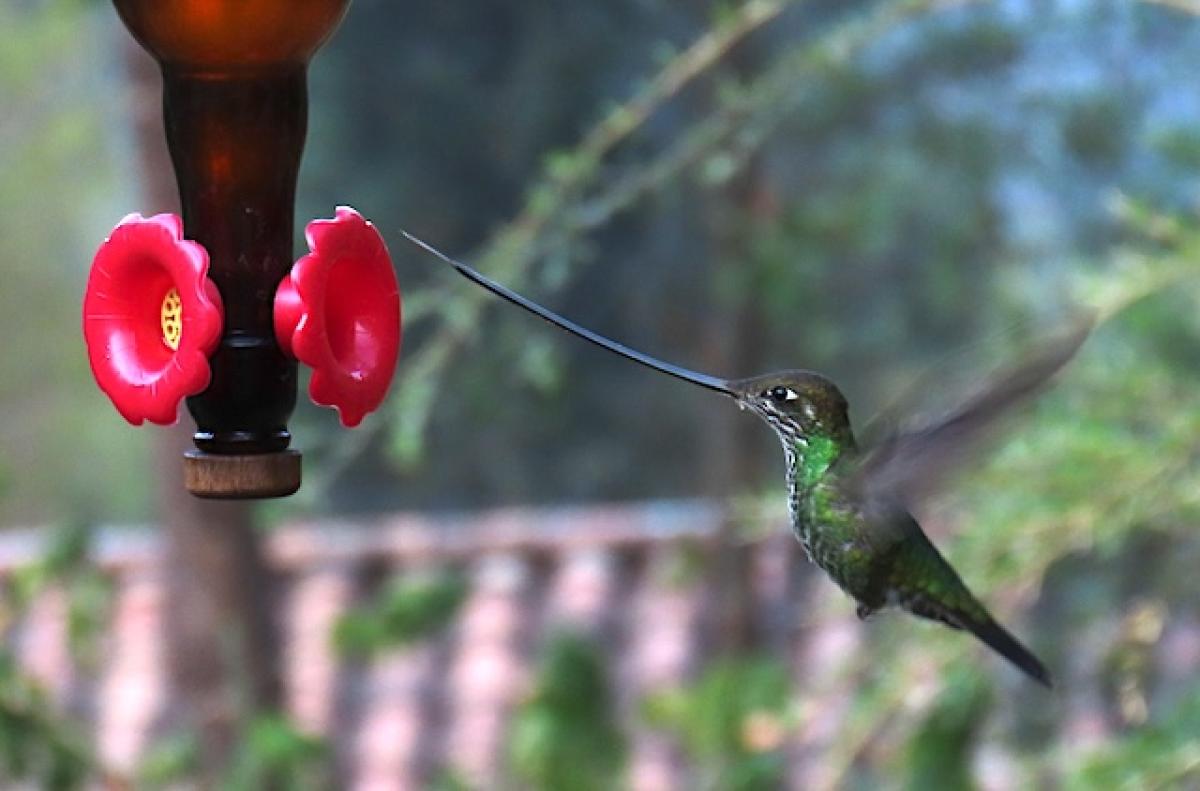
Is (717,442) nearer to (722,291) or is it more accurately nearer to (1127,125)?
(722,291)

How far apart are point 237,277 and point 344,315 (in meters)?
0.11

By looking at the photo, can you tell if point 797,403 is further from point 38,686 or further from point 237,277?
point 38,686

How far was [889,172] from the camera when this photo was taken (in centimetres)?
479

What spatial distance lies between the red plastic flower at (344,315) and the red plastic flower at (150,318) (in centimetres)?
7

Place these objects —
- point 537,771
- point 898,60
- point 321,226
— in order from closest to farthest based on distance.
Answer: point 321,226 → point 537,771 → point 898,60

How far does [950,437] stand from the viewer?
169 centimetres

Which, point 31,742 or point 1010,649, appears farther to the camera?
point 31,742

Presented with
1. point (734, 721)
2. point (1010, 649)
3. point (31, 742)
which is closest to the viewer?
point (1010, 649)

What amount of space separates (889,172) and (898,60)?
0.34 metres

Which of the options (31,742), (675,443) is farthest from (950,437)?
(675,443)

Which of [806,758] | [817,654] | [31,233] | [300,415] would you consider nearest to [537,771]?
[806,758]

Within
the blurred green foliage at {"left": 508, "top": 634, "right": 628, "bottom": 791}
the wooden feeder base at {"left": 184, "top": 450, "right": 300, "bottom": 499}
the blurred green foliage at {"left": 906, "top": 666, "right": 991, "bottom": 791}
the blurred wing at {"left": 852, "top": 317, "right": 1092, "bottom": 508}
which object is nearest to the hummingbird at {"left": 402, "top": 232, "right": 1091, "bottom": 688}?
the blurred wing at {"left": 852, "top": 317, "right": 1092, "bottom": 508}

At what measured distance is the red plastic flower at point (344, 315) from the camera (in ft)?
5.23

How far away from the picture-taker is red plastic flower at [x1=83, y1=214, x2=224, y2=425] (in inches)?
61.5
